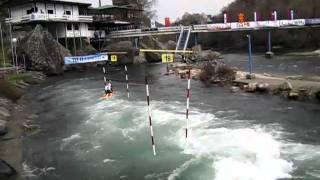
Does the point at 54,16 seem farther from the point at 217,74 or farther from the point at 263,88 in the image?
the point at 263,88

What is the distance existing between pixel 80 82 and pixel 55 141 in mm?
26564

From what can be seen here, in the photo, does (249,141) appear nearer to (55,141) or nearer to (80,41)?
(55,141)

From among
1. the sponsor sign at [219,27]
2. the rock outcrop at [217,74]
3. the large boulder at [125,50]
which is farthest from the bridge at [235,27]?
the rock outcrop at [217,74]

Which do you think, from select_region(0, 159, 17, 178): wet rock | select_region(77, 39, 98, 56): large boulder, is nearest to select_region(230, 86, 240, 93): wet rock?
select_region(0, 159, 17, 178): wet rock

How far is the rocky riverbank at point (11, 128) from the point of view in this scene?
61.6 ft

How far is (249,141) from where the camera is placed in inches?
812

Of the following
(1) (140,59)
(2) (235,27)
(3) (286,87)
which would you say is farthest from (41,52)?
(3) (286,87)

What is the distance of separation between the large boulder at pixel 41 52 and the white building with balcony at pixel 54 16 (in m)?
5.86

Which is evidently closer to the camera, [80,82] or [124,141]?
[124,141]

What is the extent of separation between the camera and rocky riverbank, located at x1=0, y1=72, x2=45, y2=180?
18.8 meters

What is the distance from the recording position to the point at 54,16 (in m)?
68.1

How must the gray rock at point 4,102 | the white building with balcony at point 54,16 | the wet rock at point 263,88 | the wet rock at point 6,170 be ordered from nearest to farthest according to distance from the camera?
the wet rock at point 6,170 < the gray rock at point 4,102 < the wet rock at point 263,88 < the white building with balcony at point 54,16

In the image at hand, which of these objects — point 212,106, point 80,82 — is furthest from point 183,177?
point 80,82

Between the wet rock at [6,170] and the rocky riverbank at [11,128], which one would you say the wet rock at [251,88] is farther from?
the wet rock at [6,170]
